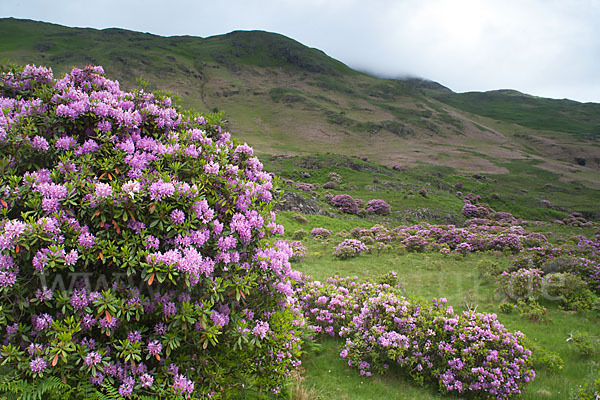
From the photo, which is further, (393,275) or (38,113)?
(393,275)

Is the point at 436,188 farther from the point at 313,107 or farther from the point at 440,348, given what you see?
the point at 313,107

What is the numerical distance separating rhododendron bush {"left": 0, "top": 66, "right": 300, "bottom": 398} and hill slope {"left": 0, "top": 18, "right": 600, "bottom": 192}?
62.4 m

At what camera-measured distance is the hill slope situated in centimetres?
7900

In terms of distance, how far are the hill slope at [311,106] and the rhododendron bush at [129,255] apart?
2458 inches

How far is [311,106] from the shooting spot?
109 meters

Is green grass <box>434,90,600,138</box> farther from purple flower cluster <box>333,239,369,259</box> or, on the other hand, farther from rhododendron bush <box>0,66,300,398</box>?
rhododendron bush <box>0,66,300,398</box>

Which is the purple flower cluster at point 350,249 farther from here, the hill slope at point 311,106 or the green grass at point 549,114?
the green grass at point 549,114

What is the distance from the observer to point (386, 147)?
270 feet

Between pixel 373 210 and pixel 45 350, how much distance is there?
30.7 m

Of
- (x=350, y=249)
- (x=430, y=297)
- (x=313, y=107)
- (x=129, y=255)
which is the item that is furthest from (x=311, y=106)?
(x=129, y=255)

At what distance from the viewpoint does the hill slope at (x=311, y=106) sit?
7900cm

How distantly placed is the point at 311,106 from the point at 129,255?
11044 cm

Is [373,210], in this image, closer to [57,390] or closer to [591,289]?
[591,289]

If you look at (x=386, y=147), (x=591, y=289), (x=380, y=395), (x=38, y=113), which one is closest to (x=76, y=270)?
→ (x=38, y=113)
